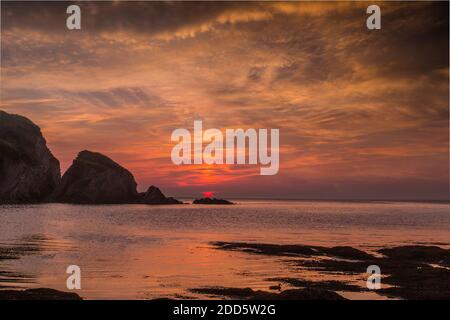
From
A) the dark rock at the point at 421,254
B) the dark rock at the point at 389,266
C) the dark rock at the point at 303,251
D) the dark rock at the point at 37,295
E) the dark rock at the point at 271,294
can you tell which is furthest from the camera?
the dark rock at the point at 303,251

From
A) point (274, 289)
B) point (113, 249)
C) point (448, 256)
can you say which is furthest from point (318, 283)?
point (113, 249)

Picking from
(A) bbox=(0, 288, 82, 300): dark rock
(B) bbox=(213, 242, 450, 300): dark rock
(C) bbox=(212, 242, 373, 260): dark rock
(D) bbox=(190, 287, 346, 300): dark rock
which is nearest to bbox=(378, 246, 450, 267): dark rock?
(B) bbox=(213, 242, 450, 300): dark rock

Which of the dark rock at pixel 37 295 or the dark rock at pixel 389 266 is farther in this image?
the dark rock at pixel 389 266

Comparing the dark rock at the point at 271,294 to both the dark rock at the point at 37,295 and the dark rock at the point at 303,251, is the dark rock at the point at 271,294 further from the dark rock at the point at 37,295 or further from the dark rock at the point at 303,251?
the dark rock at the point at 303,251

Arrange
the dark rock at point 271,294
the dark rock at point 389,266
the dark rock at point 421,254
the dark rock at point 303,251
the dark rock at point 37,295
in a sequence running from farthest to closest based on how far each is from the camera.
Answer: the dark rock at point 303,251
the dark rock at point 421,254
the dark rock at point 389,266
the dark rock at point 271,294
the dark rock at point 37,295

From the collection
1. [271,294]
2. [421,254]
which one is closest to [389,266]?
[421,254]

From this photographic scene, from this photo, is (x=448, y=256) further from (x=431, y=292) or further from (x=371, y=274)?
(x=431, y=292)

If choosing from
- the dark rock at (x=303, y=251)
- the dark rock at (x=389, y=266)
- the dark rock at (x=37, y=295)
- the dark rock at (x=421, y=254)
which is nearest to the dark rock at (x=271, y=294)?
the dark rock at (x=389, y=266)

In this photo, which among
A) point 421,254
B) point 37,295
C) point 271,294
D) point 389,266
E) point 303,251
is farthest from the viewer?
point 303,251

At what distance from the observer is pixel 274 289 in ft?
89.7

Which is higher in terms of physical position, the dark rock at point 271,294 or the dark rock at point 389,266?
the dark rock at point 271,294

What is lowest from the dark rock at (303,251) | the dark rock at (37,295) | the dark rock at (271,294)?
the dark rock at (303,251)

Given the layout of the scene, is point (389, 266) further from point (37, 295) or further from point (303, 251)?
point (37, 295)

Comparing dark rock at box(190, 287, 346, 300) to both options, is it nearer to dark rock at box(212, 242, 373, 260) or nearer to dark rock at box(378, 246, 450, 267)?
dark rock at box(212, 242, 373, 260)
